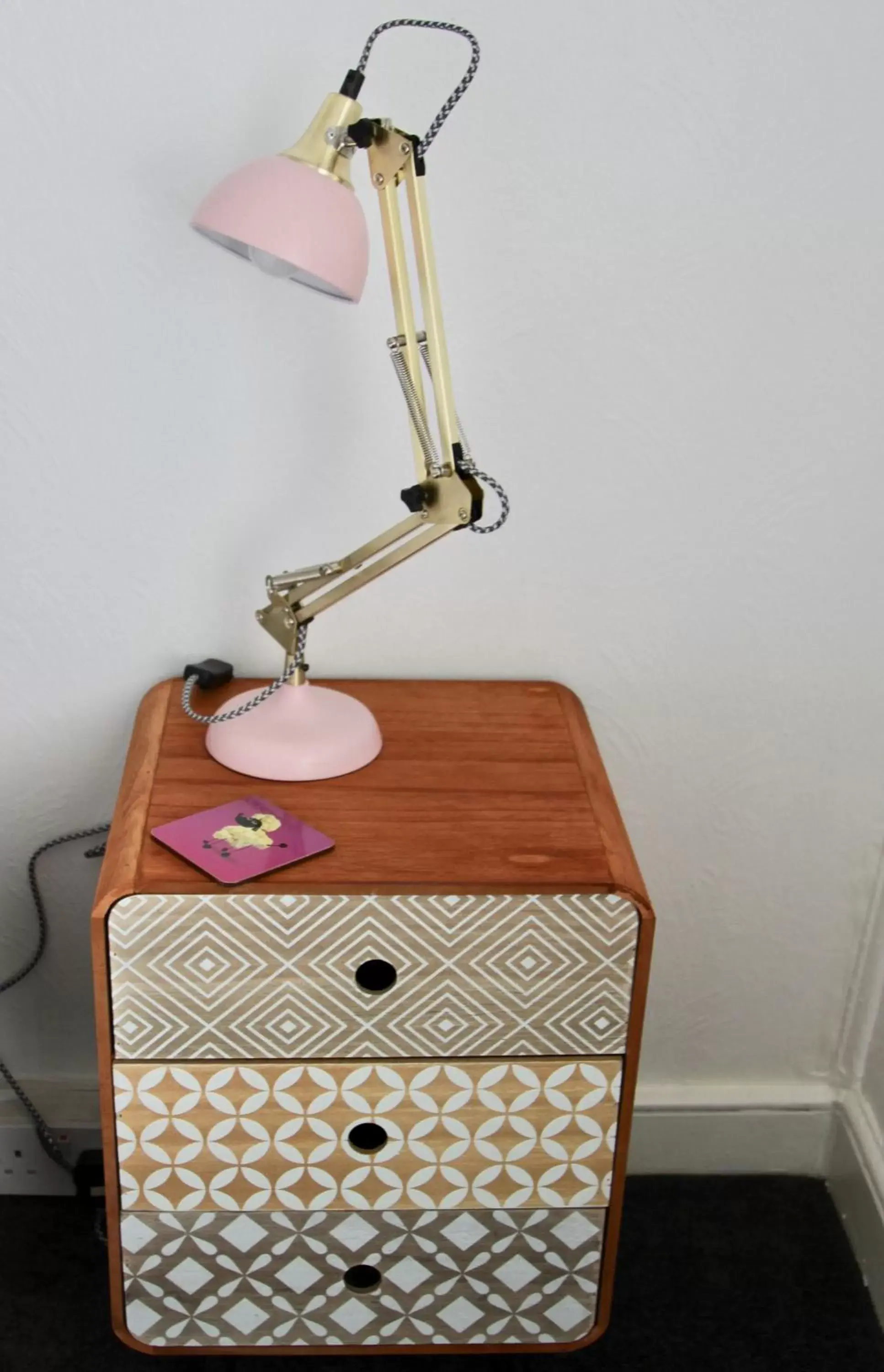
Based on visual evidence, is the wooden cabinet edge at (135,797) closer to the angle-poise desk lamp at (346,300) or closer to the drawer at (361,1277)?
the angle-poise desk lamp at (346,300)

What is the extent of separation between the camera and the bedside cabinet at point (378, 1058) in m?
1.05

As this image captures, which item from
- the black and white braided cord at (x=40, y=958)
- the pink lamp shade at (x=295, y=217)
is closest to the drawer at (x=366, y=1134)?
the black and white braided cord at (x=40, y=958)

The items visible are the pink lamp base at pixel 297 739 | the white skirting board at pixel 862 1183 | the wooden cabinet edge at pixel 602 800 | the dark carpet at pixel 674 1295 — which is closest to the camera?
the wooden cabinet edge at pixel 602 800

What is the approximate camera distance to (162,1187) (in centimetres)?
112

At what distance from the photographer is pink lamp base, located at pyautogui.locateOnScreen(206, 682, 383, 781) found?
3.90 ft

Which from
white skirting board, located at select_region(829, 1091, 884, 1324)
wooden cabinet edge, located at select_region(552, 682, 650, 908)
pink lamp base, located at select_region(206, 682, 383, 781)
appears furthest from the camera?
white skirting board, located at select_region(829, 1091, 884, 1324)

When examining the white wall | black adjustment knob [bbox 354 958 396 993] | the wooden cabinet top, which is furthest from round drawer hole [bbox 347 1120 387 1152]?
the white wall

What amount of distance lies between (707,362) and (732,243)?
0.11m

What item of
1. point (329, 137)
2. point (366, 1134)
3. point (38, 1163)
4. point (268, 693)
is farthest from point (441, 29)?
point (38, 1163)

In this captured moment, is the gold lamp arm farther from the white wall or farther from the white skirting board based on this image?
the white skirting board

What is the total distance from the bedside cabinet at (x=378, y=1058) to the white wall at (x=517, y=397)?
0.21 meters

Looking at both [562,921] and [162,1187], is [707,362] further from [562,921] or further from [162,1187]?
[162,1187]

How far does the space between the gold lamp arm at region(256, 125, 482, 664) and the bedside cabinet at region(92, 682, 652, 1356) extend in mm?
241

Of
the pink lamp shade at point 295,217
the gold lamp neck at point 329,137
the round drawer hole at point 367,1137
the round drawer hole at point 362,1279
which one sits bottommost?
the round drawer hole at point 362,1279
